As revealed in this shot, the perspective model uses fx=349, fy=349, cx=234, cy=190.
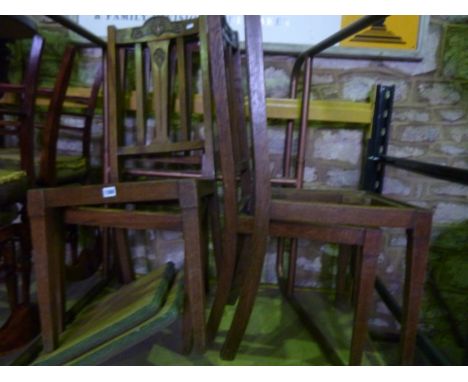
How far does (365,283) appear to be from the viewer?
2.85ft

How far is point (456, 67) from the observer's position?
5.08 ft

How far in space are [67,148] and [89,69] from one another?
386mm

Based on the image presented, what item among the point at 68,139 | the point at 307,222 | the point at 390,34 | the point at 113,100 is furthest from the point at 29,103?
the point at 390,34

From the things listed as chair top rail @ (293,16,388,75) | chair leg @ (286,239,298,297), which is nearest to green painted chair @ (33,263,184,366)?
chair leg @ (286,239,298,297)

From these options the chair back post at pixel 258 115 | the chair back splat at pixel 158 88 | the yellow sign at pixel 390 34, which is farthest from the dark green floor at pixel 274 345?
the yellow sign at pixel 390 34

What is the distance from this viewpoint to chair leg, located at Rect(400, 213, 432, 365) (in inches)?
33.8

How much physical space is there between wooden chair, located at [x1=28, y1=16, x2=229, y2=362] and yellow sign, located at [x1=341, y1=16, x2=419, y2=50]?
0.72m

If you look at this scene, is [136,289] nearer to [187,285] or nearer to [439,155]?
[187,285]

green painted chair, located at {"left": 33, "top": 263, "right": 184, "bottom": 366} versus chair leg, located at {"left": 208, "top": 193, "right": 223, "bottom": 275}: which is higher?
chair leg, located at {"left": 208, "top": 193, "right": 223, "bottom": 275}

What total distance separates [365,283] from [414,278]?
0.13 meters

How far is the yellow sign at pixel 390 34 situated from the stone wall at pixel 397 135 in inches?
2.7

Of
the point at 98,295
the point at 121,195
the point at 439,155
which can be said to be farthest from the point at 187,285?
the point at 439,155

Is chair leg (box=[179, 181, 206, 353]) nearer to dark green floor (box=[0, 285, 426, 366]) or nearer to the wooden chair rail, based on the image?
dark green floor (box=[0, 285, 426, 366])

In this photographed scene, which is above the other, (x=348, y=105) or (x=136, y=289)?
(x=348, y=105)
